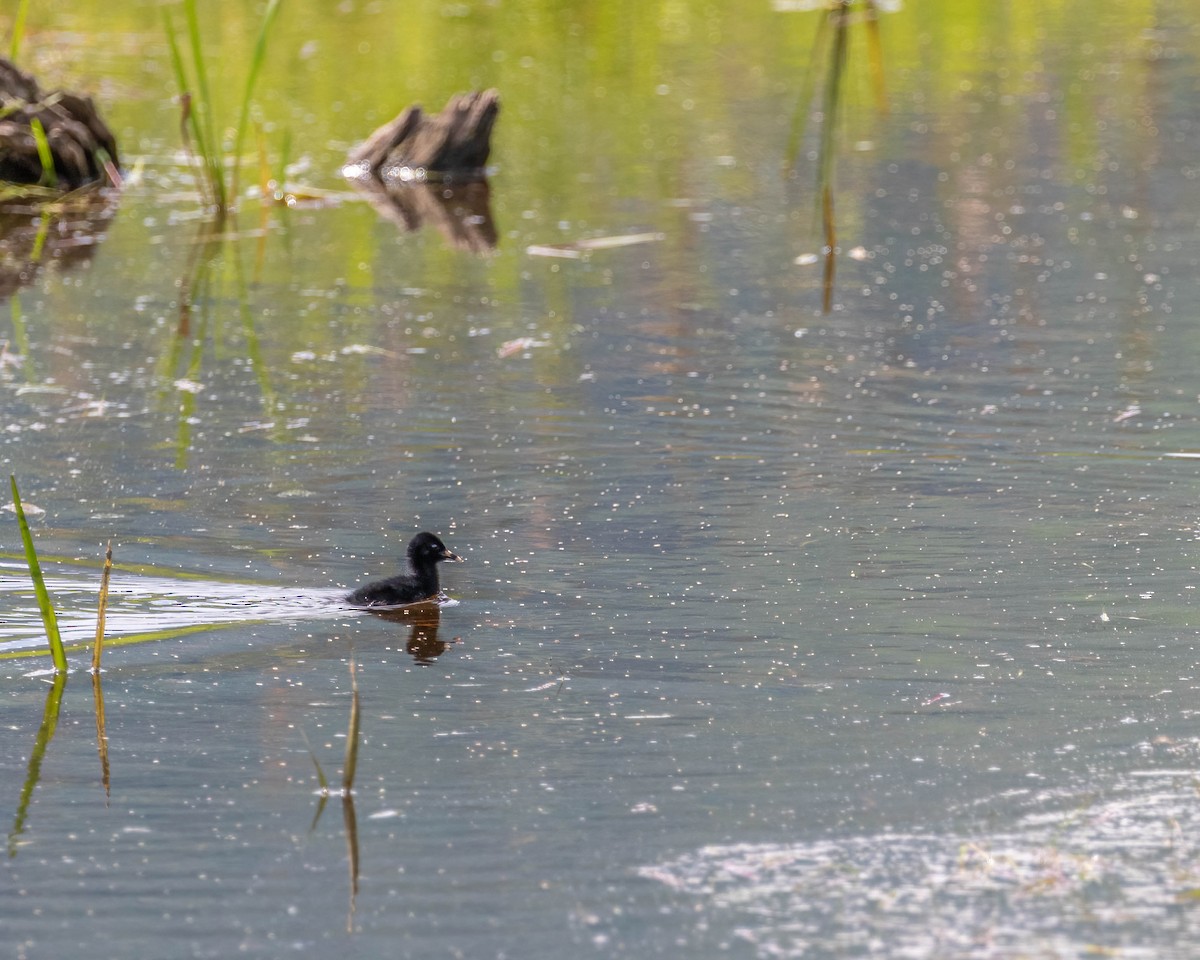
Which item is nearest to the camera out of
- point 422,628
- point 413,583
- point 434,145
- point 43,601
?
point 43,601

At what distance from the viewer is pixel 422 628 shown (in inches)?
259

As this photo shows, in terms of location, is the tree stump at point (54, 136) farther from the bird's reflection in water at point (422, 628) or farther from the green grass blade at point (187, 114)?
the bird's reflection in water at point (422, 628)

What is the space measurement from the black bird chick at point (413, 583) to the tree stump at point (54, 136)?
9.12m

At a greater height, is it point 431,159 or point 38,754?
point 431,159

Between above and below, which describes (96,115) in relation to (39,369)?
above

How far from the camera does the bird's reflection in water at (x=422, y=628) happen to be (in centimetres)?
638

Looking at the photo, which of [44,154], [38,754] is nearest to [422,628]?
[38,754]

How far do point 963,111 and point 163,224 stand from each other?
7.40 meters

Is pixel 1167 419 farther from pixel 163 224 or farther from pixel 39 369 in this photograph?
pixel 163 224

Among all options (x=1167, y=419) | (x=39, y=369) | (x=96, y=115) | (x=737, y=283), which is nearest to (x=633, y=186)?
(x=737, y=283)

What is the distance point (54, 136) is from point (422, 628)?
984 centimetres

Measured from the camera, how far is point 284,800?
17.1ft

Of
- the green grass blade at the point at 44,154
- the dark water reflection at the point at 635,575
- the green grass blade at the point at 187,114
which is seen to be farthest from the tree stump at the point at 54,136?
the dark water reflection at the point at 635,575

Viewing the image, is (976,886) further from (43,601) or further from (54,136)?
(54,136)
